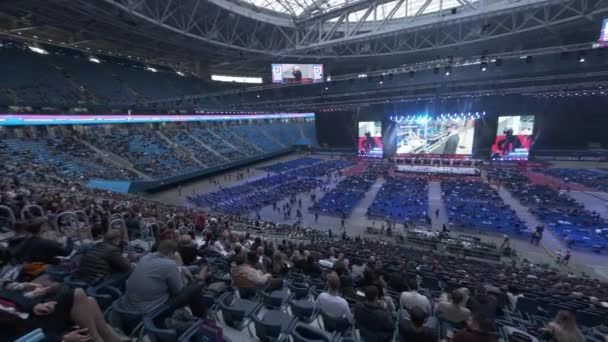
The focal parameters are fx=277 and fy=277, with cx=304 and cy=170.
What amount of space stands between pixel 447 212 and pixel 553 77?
2662cm

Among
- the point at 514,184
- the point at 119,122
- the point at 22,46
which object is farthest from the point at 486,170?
the point at 22,46

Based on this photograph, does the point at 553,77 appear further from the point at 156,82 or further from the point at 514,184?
the point at 156,82

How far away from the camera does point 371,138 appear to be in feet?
143

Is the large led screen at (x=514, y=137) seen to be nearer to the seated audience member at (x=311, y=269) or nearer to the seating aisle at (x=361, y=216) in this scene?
the seating aisle at (x=361, y=216)

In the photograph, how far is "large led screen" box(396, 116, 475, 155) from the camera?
3666cm

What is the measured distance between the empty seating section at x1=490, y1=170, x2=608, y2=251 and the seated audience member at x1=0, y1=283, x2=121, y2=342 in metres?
21.3

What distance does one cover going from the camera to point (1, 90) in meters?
24.3

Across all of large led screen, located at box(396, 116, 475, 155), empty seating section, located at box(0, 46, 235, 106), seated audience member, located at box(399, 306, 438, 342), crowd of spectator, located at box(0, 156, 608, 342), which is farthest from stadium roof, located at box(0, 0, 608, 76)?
seated audience member, located at box(399, 306, 438, 342)

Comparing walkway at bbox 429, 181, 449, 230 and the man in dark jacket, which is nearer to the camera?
walkway at bbox 429, 181, 449, 230

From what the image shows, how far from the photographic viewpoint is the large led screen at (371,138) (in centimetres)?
4306

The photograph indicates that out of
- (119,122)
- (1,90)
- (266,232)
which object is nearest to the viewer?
(266,232)

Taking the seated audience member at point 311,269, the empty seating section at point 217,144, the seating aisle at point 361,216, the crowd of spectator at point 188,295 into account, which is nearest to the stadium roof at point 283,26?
the empty seating section at point 217,144

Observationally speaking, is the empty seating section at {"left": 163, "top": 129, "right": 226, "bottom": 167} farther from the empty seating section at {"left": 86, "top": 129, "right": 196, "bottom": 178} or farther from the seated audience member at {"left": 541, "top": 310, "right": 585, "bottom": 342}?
the seated audience member at {"left": 541, "top": 310, "right": 585, "bottom": 342}

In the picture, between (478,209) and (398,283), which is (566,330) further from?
(478,209)
